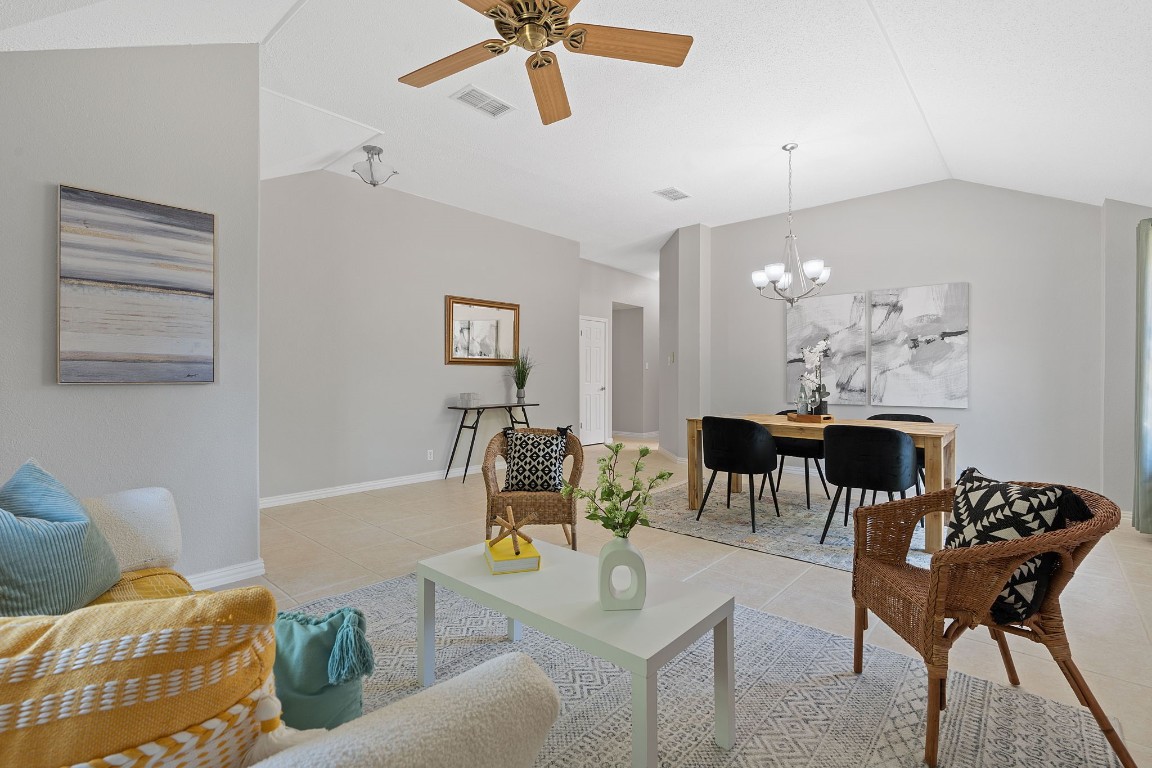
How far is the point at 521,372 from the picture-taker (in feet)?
19.7

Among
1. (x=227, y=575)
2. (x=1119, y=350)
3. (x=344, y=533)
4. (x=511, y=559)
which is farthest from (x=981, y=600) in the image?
(x=1119, y=350)

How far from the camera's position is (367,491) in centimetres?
490

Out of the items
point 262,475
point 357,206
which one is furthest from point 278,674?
point 357,206

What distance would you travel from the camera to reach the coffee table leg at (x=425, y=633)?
6.12 feet

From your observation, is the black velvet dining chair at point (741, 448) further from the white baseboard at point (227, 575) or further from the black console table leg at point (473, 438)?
the white baseboard at point (227, 575)

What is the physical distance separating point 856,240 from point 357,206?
4711 millimetres

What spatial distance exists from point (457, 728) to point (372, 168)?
14.4ft

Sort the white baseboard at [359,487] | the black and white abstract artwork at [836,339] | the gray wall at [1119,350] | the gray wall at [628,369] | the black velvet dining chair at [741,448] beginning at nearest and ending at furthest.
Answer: the black velvet dining chair at [741,448] → the gray wall at [1119,350] → the white baseboard at [359,487] → the black and white abstract artwork at [836,339] → the gray wall at [628,369]

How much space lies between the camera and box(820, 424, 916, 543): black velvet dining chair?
320cm

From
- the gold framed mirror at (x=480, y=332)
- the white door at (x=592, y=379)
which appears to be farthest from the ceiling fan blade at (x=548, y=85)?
the white door at (x=592, y=379)

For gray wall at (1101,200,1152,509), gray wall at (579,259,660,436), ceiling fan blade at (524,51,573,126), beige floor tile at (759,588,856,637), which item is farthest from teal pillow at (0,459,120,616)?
gray wall at (579,259,660,436)

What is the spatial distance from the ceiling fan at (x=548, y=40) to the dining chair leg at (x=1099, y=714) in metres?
2.24

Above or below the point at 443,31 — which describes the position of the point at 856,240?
below

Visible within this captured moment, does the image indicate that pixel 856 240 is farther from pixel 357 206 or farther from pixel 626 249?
pixel 357 206
